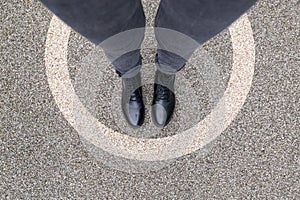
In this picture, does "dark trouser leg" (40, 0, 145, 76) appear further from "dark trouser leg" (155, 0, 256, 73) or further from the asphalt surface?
the asphalt surface

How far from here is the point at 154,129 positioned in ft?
3.78

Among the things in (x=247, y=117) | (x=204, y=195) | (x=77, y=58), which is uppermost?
(x=77, y=58)

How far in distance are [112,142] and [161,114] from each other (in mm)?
162

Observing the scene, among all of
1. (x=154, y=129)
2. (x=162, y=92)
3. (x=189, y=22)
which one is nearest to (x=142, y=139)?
(x=154, y=129)

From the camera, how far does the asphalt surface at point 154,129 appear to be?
1.12 m

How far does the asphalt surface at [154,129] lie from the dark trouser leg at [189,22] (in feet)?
0.91

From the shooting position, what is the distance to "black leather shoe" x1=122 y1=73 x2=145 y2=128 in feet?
3.67

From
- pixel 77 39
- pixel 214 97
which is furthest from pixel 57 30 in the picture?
pixel 214 97

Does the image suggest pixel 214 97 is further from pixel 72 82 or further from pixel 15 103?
pixel 15 103

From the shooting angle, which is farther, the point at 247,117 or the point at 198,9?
the point at 247,117

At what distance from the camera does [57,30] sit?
3.92ft

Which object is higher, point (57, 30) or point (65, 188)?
point (57, 30)

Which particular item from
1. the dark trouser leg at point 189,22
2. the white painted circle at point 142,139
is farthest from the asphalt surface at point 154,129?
the dark trouser leg at point 189,22

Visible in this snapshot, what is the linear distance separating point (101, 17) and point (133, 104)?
0.45 metres
